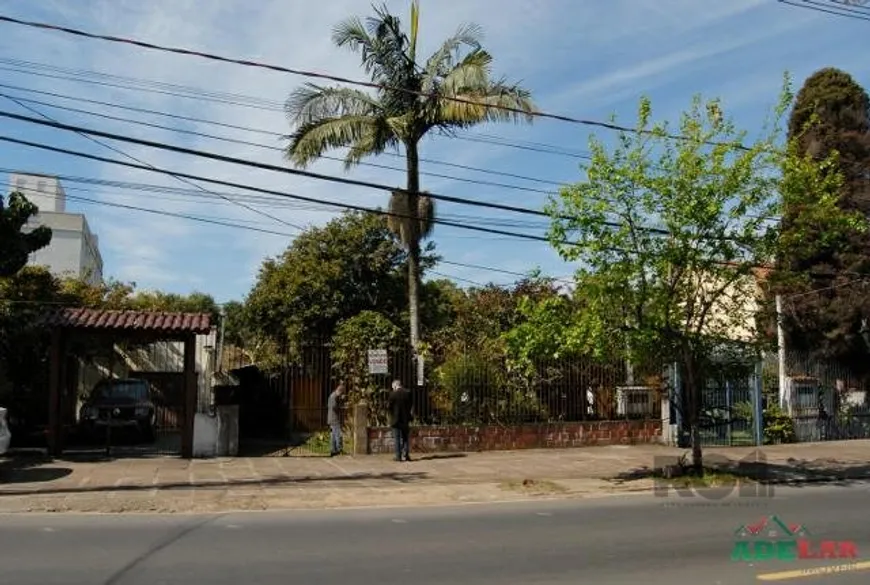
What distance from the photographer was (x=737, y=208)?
14.0 m

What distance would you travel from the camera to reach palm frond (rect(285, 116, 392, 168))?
19.7 m

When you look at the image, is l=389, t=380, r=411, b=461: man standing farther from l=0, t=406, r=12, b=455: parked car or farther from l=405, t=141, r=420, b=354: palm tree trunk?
l=0, t=406, r=12, b=455: parked car

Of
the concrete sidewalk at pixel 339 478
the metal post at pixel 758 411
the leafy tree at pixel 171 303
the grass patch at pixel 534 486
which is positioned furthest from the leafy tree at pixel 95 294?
the metal post at pixel 758 411

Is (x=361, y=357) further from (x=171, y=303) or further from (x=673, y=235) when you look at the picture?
(x=171, y=303)

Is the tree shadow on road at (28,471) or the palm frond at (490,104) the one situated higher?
the palm frond at (490,104)

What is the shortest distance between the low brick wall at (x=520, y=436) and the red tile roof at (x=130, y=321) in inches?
170

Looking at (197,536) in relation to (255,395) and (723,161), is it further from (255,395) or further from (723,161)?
(255,395)

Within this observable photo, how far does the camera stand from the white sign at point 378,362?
1827cm

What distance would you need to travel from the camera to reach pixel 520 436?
19.6 meters

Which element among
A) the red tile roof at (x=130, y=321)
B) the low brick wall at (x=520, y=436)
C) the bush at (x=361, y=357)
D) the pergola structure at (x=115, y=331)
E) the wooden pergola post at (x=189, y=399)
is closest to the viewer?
the red tile roof at (x=130, y=321)

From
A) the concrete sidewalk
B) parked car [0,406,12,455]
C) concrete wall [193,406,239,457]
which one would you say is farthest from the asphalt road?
concrete wall [193,406,239,457]

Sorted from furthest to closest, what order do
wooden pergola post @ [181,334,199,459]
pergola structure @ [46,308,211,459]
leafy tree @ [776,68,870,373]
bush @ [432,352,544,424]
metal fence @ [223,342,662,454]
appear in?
leafy tree @ [776,68,870,373]
bush @ [432,352,544,424]
metal fence @ [223,342,662,454]
wooden pergola post @ [181,334,199,459]
pergola structure @ [46,308,211,459]

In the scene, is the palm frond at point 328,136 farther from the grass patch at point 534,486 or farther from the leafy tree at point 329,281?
the grass patch at point 534,486

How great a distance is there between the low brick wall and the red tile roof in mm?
4322
